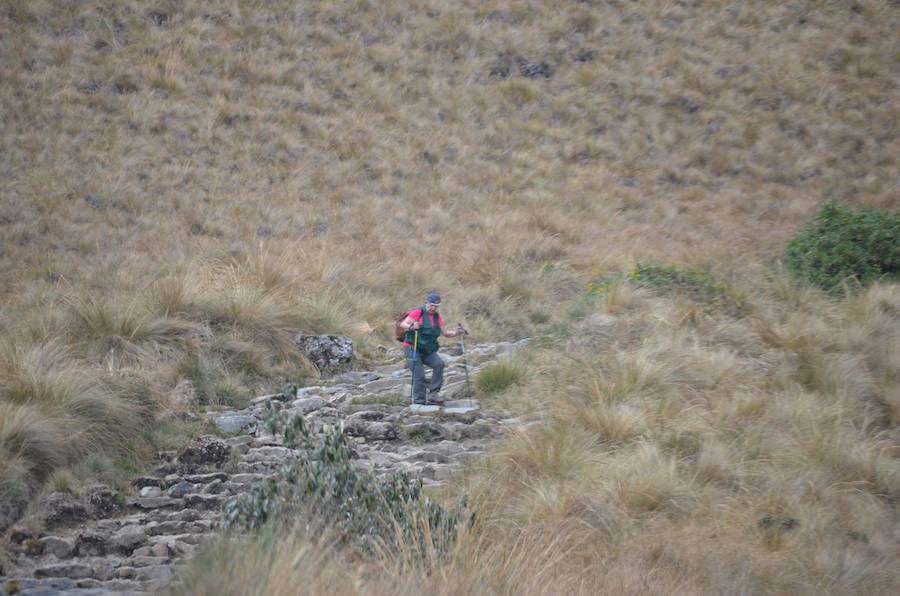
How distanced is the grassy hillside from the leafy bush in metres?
0.31

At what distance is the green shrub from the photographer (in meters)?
13.8

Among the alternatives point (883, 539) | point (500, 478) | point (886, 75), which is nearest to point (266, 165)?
point (500, 478)

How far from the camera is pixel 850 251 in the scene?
13.9 metres

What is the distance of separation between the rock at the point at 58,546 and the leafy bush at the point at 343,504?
1.27m

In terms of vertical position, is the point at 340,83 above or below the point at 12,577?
above

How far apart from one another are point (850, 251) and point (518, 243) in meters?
6.62

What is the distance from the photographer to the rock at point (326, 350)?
11250mm

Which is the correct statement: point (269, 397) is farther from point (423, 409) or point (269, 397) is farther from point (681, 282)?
point (681, 282)

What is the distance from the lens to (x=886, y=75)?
27.0 meters

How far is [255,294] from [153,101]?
12.1 m

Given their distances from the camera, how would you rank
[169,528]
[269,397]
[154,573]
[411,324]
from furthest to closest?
[411,324] < [269,397] < [169,528] < [154,573]

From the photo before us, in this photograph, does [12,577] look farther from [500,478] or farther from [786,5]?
[786,5]

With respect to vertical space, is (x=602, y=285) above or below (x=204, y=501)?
above

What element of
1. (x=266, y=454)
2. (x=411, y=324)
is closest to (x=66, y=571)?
(x=266, y=454)
